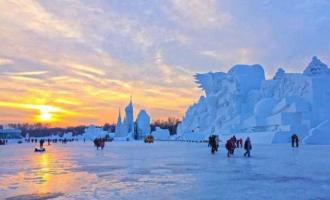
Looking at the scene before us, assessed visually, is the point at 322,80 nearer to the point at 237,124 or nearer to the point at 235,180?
the point at 237,124

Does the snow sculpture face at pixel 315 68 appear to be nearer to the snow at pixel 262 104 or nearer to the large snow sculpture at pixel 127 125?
the snow at pixel 262 104

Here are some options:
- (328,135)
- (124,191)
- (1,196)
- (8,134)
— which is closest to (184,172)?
(124,191)

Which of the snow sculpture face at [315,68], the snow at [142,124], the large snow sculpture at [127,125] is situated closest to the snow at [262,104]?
the snow sculpture face at [315,68]

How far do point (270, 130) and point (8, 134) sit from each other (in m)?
111

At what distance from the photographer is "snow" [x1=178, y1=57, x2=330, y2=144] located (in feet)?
156

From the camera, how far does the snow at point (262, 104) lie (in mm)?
47469

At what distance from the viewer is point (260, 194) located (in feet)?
30.6

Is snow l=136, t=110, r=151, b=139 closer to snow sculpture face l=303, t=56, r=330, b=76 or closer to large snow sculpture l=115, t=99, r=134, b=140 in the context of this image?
large snow sculpture l=115, t=99, r=134, b=140

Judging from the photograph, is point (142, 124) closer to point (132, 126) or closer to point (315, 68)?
point (132, 126)

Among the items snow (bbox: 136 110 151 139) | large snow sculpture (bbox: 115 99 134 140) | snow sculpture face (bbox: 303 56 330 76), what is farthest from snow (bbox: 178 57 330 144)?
large snow sculpture (bbox: 115 99 134 140)

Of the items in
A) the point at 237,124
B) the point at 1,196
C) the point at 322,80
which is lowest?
the point at 1,196

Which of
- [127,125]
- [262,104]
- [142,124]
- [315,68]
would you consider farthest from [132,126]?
[315,68]

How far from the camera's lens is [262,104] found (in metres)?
54.7

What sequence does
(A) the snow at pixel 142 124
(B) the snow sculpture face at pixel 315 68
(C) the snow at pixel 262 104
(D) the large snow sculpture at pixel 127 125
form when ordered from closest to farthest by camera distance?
Result: (C) the snow at pixel 262 104 < (B) the snow sculpture face at pixel 315 68 < (A) the snow at pixel 142 124 < (D) the large snow sculpture at pixel 127 125
